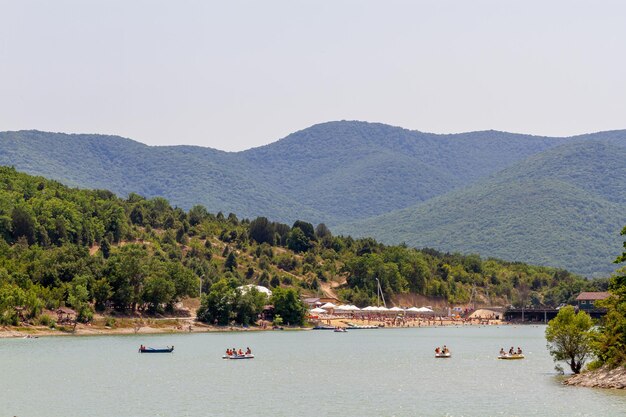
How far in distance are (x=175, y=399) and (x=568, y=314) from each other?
32.0 metres

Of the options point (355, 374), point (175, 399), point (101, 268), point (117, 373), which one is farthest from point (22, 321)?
point (175, 399)

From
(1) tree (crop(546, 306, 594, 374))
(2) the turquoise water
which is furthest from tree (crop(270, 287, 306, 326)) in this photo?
(1) tree (crop(546, 306, 594, 374))

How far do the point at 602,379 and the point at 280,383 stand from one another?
26505mm

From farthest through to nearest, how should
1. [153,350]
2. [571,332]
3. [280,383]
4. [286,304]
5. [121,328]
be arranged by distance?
[286,304] < [121,328] < [153,350] < [280,383] < [571,332]

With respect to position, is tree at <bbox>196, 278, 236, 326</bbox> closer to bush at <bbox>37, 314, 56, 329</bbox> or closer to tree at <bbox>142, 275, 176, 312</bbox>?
tree at <bbox>142, 275, 176, 312</bbox>

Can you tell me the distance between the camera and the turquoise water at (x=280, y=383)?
7319 centimetres

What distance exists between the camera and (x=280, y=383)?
91750 millimetres

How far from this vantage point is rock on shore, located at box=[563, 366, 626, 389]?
78.8 meters

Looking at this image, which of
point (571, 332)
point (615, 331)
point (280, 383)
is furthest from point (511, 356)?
point (615, 331)

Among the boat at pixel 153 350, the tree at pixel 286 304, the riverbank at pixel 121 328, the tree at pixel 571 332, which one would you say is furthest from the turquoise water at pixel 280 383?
the tree at pixel 286 304

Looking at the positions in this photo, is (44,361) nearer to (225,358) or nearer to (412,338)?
(225,358)

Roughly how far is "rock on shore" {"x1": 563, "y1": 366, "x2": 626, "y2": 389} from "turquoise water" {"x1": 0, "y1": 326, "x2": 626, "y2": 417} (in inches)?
46.4

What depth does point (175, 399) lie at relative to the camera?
259 feet

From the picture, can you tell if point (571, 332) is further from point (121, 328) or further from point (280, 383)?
point (121, 328)
